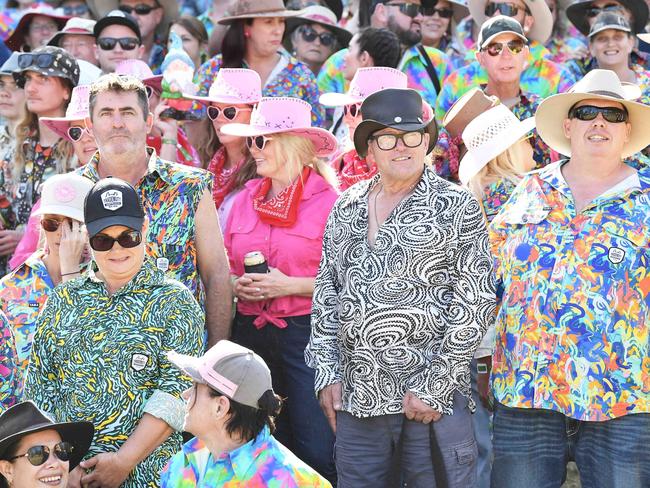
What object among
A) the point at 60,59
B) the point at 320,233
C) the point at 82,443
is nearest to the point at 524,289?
the point at 320,233

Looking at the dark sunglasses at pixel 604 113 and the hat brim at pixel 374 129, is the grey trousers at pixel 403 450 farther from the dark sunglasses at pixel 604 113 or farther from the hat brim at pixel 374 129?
the dark sunglasses at pixel 604 113

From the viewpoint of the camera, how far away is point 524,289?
16.5 ft

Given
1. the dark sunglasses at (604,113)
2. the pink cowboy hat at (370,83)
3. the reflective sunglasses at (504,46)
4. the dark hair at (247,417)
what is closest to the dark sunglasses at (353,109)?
the pink cowboy hat at (370,83)

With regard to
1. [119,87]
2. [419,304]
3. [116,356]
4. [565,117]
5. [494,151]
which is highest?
[119,87]

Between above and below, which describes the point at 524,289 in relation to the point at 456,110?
below

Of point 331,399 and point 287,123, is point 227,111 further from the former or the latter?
point 331,399

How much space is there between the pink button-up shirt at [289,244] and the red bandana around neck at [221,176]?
610 millimetres

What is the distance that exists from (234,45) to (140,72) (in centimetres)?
70

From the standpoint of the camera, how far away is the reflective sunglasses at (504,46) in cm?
729

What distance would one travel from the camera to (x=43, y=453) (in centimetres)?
462

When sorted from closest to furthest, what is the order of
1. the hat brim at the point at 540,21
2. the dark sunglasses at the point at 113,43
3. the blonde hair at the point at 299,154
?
the blonde hair at the point at 299,154 → the hat brim at the point at 540,21 → the dark sunglasses at the point at 113,43

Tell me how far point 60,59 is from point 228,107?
1199mm

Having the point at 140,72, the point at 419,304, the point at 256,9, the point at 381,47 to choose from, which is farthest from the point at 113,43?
the point at 419,304

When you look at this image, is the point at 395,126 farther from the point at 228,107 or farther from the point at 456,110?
the point at 228,107
